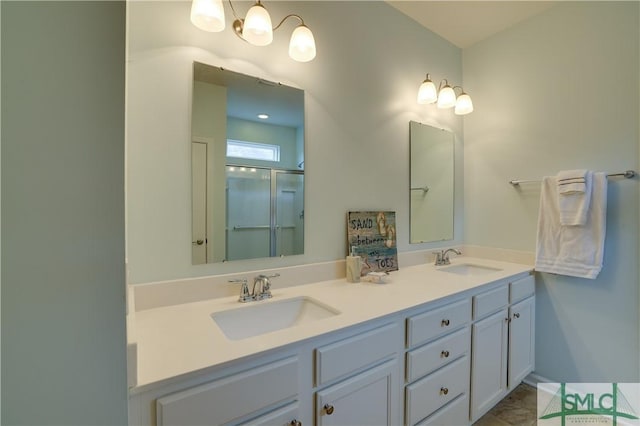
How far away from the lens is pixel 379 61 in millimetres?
1852

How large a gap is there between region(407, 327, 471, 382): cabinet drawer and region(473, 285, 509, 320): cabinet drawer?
13 centimetres

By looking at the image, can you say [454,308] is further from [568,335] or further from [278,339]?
[568,335]

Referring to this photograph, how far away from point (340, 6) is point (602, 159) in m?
1.89

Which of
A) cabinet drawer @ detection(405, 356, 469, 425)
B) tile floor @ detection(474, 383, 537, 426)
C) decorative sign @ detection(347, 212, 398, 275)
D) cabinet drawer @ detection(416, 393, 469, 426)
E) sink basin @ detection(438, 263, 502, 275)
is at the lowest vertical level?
tile floor @ detection(474, 383, 537, 426)

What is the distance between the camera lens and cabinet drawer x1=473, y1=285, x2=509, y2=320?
1483mm

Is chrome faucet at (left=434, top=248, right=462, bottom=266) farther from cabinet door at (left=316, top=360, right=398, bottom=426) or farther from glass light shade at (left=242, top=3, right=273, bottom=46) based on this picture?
glass light shade at (left=242, top=3, right=273, bottom=46)

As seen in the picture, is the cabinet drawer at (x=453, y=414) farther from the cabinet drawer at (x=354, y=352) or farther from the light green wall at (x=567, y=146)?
the light green wall at (x=567, y=146)

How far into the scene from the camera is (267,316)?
1.23 meters

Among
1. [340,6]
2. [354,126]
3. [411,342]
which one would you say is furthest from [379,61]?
[411,342]

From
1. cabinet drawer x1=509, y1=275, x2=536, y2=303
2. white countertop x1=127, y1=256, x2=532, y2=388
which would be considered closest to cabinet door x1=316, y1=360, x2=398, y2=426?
white countertop x1=127, y1=256, x2=532, y2=388

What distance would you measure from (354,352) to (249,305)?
0.48 metres

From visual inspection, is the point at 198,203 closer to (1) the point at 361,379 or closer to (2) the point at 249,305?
(2) the point at 249,305

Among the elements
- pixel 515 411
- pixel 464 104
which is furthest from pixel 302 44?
pixel 515 411

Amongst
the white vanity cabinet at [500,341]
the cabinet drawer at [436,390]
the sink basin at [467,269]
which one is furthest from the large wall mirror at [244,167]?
the sink basin at [467,269]
